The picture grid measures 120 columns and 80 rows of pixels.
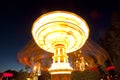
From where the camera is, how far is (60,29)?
380 inches

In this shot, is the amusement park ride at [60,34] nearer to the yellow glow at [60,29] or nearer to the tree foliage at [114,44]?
the yellow glow at [60,29]

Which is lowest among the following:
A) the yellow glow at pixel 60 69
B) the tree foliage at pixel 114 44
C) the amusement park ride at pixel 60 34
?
the yellow glow at pixel 60 69

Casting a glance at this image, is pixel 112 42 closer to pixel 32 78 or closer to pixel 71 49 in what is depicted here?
pixel 32 78

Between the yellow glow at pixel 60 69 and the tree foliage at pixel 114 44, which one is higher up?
the tree foliage at pixel 114 44

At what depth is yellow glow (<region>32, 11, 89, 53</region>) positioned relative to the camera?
939cm

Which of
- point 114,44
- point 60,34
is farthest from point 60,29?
point 114,44

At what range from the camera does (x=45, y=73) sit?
37.4m

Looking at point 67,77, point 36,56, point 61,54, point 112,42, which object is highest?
point 112,42

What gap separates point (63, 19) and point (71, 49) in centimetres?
276

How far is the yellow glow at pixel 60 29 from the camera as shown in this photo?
30.8ft

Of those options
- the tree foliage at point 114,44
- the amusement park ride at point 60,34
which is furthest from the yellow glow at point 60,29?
the tree foliage at point 114,44

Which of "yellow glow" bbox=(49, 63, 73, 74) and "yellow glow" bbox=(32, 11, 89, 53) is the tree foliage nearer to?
"yellow glow" bbox=(32, 11, 89, 53)

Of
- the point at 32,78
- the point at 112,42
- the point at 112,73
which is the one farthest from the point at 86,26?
the point at 112,42

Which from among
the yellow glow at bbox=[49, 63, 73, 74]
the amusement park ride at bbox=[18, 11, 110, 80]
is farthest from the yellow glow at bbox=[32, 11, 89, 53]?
the yellow glow at bbox=[49, 63, 73, 74]
